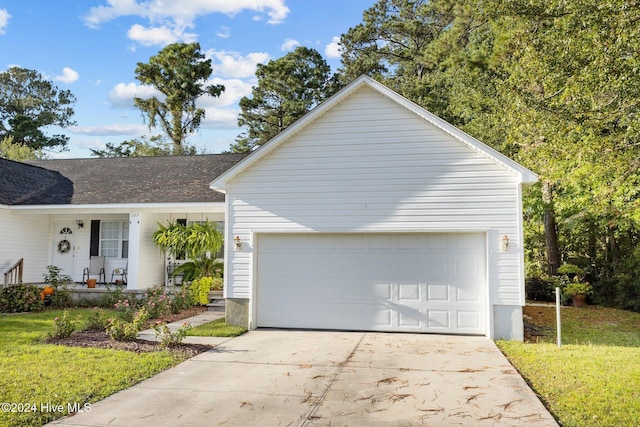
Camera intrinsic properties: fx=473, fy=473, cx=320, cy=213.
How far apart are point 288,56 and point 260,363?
2716cm

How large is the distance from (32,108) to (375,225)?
46044mm

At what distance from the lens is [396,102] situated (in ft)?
32.7

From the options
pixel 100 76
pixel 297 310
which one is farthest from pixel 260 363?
pixel 100 76

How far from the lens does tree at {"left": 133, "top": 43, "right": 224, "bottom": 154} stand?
→ 109 feet

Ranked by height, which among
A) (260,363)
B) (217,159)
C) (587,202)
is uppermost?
(217,159)

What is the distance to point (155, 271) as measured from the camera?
15477 millimetres

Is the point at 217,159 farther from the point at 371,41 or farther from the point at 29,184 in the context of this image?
the point at 371,41

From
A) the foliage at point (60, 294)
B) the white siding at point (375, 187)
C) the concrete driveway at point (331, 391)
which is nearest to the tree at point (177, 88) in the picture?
the foliage at point (60, 294)

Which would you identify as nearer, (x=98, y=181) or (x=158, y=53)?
(x=98, y=181)

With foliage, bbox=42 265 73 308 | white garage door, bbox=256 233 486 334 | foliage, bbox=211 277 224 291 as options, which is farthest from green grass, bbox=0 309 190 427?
foliage, bbox=211 277 224 291

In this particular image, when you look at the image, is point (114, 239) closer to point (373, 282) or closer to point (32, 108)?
point (373, 282)

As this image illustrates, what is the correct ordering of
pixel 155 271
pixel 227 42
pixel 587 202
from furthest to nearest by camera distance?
pixel 227 42 < pixel 155 271 < pixel 587 202

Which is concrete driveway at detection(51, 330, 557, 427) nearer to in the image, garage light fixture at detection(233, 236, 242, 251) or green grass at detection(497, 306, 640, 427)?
green grass at detection(497, 306, 640, 427)

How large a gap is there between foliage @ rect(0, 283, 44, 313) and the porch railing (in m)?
1.78
